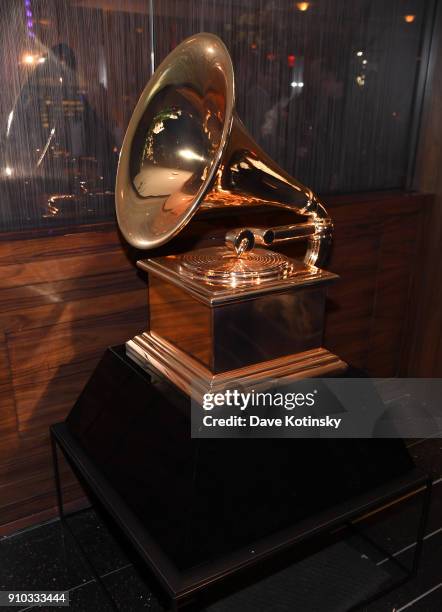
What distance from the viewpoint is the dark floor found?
1.30 meters

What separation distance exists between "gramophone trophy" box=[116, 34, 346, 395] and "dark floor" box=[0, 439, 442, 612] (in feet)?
1.79

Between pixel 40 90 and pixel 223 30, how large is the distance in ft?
1.66

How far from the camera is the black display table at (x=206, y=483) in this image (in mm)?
957

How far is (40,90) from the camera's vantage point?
127cm

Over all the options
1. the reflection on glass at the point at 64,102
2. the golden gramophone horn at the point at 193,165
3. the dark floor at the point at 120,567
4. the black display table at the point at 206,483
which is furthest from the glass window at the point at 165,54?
the dark floor at the point at 120,567

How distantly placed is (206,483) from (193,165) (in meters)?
0.64

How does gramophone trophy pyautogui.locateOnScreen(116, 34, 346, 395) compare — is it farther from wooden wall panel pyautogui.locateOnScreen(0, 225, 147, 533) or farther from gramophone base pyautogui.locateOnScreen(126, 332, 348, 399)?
wooden wall panel pyautogui.locateOnScreen(0, 225, 147, 533)

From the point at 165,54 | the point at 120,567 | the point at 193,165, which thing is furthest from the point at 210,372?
the point at 165,54

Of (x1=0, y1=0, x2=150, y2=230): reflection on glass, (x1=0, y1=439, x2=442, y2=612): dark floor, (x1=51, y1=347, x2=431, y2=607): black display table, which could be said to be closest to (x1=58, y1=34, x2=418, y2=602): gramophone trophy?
(x1=51, y1=347, x2=431, y2=607): black display table

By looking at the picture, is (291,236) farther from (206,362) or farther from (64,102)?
(64,102)

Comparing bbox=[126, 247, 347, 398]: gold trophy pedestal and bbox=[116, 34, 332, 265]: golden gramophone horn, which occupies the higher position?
bbox=[116, 34, 332, 265]: golden gramophone horn

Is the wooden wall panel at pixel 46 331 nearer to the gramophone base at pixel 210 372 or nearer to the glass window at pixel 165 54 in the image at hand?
the glass window at pixel 165 54

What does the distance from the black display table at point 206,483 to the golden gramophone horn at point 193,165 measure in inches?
13.9

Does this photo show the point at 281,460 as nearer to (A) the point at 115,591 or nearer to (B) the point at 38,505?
(A) the point at 115,591
